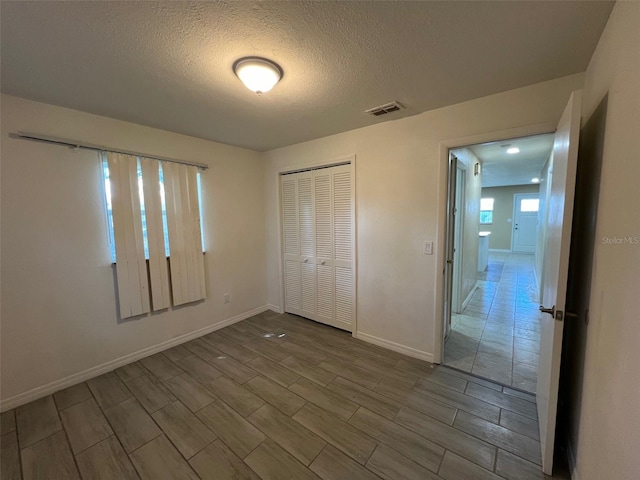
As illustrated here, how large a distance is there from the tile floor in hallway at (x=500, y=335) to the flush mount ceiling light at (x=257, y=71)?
2.84 meters

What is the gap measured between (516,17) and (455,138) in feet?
3.30

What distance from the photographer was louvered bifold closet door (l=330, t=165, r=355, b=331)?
2.92 m

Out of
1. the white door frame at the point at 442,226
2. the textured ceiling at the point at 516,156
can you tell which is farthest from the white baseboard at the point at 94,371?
the textured ceiling at the point at 516,156

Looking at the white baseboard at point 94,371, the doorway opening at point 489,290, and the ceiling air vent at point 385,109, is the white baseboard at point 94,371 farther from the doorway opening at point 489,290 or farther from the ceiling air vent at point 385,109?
the ceiling air vent at point 385,109

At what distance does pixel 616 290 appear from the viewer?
0.96 meters

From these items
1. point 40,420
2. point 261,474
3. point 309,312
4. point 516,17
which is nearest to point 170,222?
point 40,420

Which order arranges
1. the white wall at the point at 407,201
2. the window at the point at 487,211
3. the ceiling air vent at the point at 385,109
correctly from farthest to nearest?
1. the window at the point at 487,211
2. the ceiling air vent at the point at 385,109
3. the white wall at the point at 407,201

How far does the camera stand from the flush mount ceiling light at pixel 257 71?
4.90 feet

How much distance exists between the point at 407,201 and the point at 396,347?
1542mm

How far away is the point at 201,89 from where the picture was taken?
1.84 metres

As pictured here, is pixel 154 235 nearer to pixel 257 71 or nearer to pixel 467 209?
pixel 257 71

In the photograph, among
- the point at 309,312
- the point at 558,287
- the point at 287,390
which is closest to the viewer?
the point at 558,287

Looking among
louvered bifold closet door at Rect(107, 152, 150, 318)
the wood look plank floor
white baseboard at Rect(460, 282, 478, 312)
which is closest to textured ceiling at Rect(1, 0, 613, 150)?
louvered bifold closet door at Rect(107, 152, 150, 318)

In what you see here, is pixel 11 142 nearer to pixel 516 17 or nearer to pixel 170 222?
pixel 170 222
